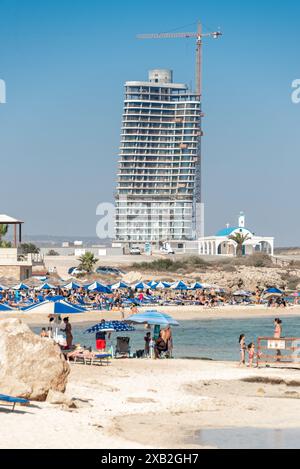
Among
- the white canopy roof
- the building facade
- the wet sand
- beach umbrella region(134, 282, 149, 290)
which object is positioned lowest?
the wet sand

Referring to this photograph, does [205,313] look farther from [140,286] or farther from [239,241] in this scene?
[239,241]

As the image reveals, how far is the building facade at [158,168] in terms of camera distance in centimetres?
18975

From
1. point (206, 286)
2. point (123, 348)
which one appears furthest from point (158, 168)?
point (123, 348)

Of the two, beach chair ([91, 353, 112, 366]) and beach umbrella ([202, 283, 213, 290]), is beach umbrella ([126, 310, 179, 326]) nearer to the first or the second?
beach chair ([91, 353, 112, 366])

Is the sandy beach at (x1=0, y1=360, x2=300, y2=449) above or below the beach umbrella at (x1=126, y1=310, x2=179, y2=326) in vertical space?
below

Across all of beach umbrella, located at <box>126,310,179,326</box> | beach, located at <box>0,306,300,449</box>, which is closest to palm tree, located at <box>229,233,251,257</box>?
beach umbrella, located at <box>126,310,179,326</box>

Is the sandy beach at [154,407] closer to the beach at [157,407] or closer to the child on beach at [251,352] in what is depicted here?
the beach at [157,407]

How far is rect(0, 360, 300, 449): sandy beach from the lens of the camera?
51.9 ft

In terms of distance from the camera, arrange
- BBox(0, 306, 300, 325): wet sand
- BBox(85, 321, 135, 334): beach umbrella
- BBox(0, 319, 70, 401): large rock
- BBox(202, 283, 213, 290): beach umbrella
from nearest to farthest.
Result: BBox(0, 319, 70, 401): large rock → BBox(85, 321, 135, 334): beach umbrella → BBox(0, 306, 300, 325): wet sand → BBox(202, 283, 213, 290): beach umbrella

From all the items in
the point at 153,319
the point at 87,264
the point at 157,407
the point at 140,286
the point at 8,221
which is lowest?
the point at 140,286

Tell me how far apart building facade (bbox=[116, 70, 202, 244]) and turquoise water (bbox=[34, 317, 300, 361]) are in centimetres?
12809

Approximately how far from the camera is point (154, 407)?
20.2m

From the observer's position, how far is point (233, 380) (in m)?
25.0

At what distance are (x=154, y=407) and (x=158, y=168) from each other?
17193 cm
